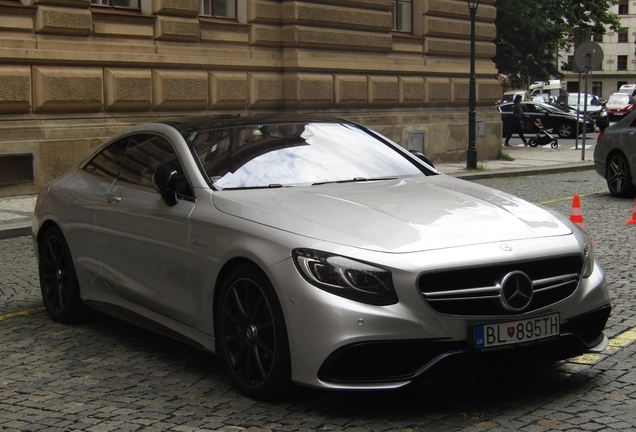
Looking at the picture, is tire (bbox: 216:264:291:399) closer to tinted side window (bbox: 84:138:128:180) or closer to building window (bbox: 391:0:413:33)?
tinted side window (bbox: 84:138:128:180)

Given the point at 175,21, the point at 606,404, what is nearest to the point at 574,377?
the point at 606,404

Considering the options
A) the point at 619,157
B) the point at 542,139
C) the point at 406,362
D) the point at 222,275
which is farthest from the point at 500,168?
the point at 406,362

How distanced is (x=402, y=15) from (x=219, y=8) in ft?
17.4

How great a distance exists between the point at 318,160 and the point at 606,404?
2161 millimetres

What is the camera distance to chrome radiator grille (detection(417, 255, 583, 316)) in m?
4.43

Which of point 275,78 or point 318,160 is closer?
point 318,160

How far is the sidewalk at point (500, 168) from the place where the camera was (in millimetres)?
11945

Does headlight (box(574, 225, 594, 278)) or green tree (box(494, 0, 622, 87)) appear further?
green tree (box(494, 0, 622, 87))

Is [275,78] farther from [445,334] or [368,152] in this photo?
[445,334]

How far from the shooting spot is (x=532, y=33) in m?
35.7

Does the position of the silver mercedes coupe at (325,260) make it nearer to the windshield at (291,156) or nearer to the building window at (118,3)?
the windshield at (291,156)

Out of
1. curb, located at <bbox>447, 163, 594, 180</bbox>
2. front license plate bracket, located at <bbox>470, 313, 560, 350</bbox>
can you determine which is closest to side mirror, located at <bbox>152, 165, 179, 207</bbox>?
front license plate bracket, located at <bbox>470, 313, 560, 350</bbox>

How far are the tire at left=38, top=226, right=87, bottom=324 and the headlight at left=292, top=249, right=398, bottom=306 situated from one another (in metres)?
2.71

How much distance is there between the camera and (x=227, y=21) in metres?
17.8
